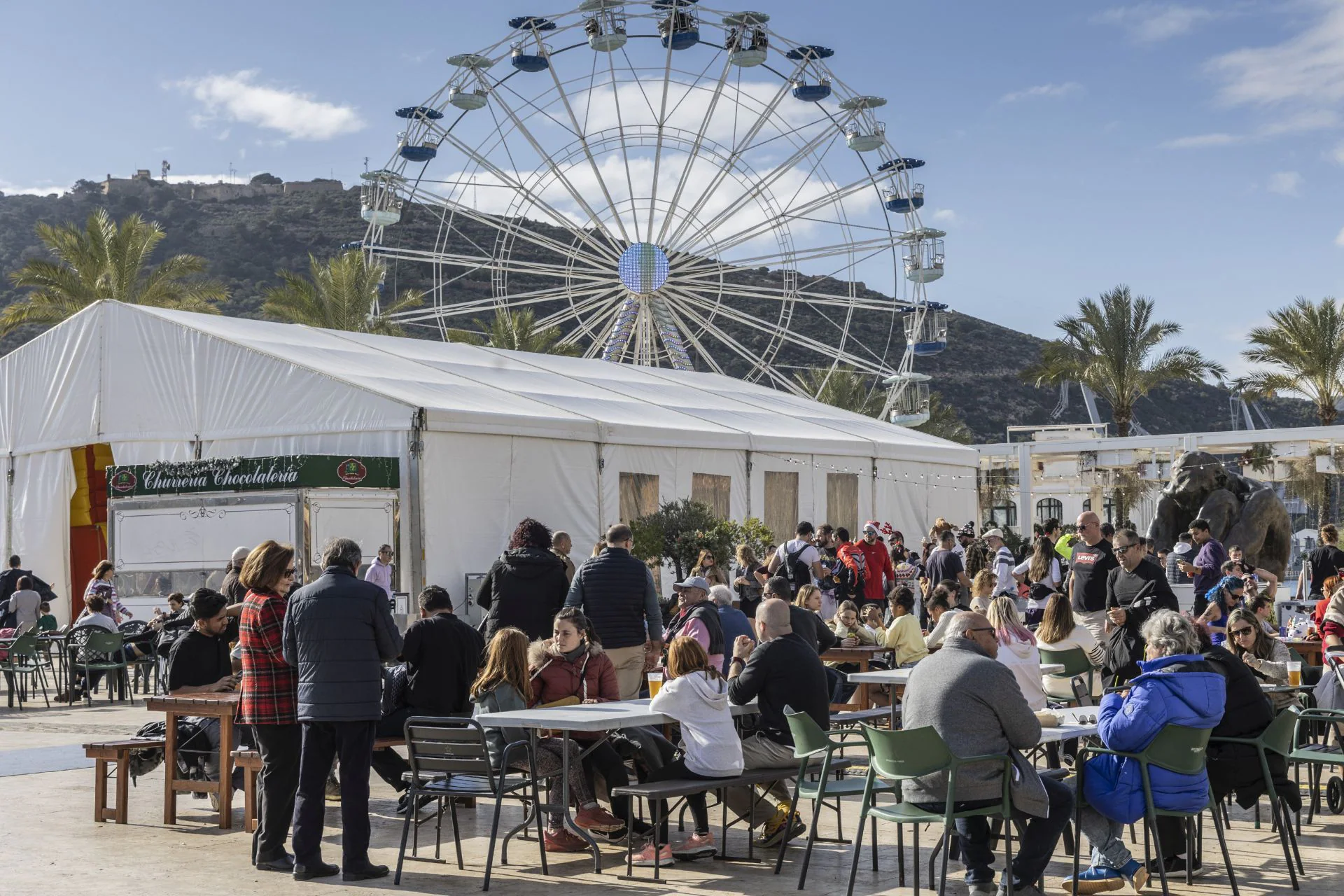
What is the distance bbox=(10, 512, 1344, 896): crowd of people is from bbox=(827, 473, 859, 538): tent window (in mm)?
11773

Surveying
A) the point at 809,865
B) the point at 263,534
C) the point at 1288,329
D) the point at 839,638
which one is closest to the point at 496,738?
the point at 809,865

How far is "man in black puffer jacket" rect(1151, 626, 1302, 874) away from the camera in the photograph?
6.49m

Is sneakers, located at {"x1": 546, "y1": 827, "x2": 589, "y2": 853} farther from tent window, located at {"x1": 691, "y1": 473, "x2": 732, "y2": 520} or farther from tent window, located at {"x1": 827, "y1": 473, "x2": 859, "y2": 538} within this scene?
tent window, located at {"x1": 827, "y1": 473, "x2": 859, "y2": 538}

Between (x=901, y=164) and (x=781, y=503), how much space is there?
11255mm

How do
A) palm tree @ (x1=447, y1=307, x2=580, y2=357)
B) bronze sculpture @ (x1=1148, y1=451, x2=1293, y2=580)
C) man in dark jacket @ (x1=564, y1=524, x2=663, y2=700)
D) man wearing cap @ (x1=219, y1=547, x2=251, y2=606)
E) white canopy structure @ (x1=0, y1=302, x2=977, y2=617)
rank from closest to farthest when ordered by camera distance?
man in dark jacket @ (x1=564, y1=524, x2=663, y2=700) < man wearing cap @ (x1=219, y1=547, x2=251, y2=606) < white canopy structure @ (x1=0, y1=302, x2=977, y2=617) < bronze sculpture @ (x1=1148, y1=451, x2=1293, y2=580) < palm tree @ (x1=447, y1=307, x2=580, y2=357)

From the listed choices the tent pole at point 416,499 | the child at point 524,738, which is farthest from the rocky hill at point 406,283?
the child at point 524,738

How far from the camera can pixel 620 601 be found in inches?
375

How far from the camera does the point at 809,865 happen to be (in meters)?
6.59

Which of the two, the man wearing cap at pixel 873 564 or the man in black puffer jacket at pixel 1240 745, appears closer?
the man in black puffer jacket at pixel 1240 745

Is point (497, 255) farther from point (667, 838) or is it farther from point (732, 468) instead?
point (667, 838)

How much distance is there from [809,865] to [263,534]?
32.6 feet

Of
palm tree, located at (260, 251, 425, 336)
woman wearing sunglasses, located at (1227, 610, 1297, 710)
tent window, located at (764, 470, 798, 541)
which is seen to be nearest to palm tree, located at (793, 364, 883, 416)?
palm tree, located at (260, 251, 425, 336)

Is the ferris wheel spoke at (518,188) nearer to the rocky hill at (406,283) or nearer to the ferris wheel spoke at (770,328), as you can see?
the ferris wheel spoke at (770,328)

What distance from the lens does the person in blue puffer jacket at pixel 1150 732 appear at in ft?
19.1
